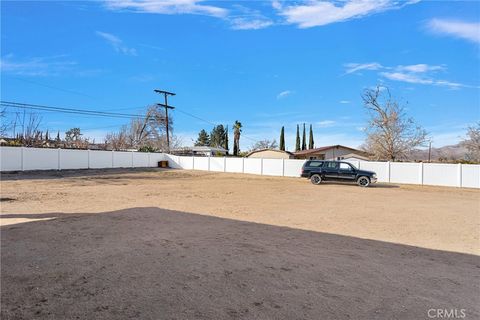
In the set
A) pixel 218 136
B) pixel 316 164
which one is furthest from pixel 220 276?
pixel 218 136

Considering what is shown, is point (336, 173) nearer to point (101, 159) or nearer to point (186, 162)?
point (186, 162)

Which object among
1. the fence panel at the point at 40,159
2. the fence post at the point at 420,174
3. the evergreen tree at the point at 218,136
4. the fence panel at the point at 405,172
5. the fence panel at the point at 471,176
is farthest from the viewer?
the evergreen tree at the point at 218,136

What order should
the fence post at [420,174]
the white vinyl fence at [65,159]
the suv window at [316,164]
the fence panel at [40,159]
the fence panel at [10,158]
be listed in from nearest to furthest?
the suv window at [316,164] → the fence post at [420,174] → the fence panel at [10,158] → the white vinyl fence at [65,159] → the fence panel at [40,159]

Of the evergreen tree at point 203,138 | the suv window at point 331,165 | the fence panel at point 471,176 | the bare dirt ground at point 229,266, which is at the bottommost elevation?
the bare dirt ground at point 229,266

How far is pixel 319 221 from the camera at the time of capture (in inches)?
385

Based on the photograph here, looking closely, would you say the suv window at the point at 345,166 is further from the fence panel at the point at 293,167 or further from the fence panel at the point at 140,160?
the fence panel at the point at 140,160

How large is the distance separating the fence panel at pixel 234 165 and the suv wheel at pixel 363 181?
51.9 ft

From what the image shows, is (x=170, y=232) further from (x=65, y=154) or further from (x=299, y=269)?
(x=65, y=154)

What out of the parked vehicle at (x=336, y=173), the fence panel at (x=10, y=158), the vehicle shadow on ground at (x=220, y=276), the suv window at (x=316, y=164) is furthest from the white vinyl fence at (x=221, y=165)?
the vehicle shadow on ground at (x=220, y=276)

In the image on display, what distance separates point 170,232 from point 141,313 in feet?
13.3

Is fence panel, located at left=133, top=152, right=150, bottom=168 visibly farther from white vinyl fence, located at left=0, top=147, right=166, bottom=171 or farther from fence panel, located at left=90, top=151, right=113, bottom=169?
fence panel, located at left=90, top=151, right=113, bottom=169

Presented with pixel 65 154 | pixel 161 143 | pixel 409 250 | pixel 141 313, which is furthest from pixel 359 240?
pixel 161 143

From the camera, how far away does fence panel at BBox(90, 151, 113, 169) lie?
117ft

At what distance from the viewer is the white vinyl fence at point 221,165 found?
987 inches
